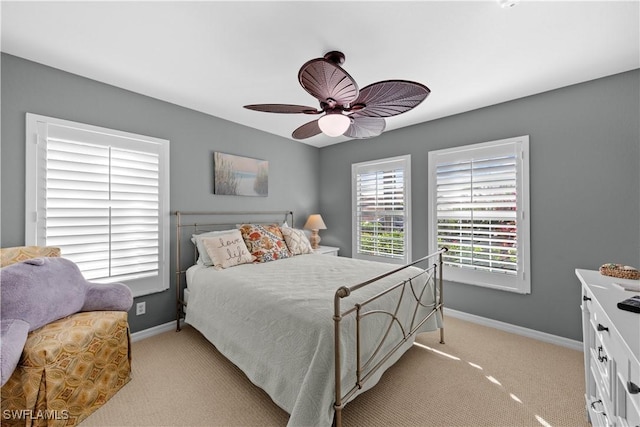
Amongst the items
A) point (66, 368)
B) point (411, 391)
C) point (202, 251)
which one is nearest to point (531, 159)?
point (411, 391)

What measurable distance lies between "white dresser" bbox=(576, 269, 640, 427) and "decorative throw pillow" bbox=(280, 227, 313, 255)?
2.60 m

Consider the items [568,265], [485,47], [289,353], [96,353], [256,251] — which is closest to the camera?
[289,353]

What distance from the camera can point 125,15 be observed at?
1.69 metres

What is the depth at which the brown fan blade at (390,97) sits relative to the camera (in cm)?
164

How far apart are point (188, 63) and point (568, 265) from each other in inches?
156

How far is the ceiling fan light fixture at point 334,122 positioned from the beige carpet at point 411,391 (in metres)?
1.95

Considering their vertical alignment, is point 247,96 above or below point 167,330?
above

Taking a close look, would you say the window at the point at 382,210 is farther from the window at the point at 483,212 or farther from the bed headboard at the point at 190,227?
the bed headboard at the point at 190,227

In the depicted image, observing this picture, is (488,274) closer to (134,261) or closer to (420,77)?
(420,77)

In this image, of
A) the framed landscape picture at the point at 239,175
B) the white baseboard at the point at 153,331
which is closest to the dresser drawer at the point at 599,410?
the white baseboard at the point at 153,331

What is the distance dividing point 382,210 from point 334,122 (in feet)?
7.65

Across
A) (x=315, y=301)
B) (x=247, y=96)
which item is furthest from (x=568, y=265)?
(x=247, y=96)

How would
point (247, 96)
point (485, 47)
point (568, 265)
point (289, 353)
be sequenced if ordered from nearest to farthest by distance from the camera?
1. point (289, 353)
2. point (485, 47)
3. point (568, 265)
4. point (247, 96)

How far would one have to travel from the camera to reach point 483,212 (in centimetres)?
306
